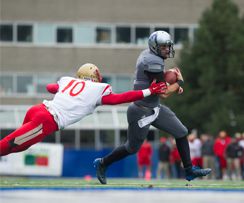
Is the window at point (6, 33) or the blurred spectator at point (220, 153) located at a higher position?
the window at point (6, 33)

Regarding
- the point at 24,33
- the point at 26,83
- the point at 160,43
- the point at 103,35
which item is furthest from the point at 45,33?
the point at 160,43

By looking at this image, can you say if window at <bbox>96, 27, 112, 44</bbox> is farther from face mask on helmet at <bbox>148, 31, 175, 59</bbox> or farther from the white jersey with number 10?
the white jersey with number 10

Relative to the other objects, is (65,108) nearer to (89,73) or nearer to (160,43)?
(89,73)

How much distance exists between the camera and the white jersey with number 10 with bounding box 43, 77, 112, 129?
10625 millimetres

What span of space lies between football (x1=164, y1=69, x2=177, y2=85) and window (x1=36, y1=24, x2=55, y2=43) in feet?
121

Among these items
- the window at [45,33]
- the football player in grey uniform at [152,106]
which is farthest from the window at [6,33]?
the football player in grey uniform at [152,106]

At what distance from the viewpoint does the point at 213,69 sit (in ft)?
130

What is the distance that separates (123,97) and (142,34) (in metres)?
37.7

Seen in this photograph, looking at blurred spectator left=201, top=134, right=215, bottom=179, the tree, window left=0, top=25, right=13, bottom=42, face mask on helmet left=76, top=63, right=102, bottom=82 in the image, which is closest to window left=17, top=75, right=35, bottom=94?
window left=0, top=25, right=13, bottom=42

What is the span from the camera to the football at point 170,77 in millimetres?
10961

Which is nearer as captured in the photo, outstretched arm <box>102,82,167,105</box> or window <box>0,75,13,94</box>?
outstretched arm <box>102,82,167,105</box>

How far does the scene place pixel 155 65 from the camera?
10.9 metres

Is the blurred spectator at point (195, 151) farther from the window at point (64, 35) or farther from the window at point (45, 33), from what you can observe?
the window at point (45, 33)

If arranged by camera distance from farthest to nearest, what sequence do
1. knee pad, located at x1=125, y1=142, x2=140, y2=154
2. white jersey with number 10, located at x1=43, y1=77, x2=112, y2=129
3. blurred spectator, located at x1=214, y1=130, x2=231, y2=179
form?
blurred spectator, located at x1=214, y1=130, x2=231, y2=179, knee pad, located at x1=125, y1=142, x2=140, y2=154, white jersey with number 10, located at x1=43, y1=77, x2=112, y2=129
